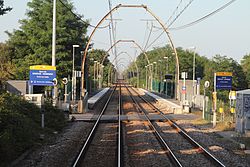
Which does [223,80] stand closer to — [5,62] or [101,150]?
[101,150]

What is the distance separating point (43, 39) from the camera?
2197 inches

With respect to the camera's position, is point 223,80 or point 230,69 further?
point 230,69

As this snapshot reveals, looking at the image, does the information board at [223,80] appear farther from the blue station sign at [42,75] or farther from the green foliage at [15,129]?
the green foliage at [15,129]

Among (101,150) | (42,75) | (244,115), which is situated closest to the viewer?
(101,150)

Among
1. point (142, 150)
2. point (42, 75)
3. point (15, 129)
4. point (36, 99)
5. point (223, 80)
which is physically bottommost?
point (142, 150)

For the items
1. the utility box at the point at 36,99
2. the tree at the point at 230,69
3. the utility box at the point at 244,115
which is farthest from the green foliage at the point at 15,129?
the tree at the point at 230,69

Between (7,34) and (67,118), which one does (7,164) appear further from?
(7,34)

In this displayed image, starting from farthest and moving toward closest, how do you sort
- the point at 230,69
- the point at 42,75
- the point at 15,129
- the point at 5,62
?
the point at 230,69, the point at 5,62, the point at 42,75, the point at 15,129

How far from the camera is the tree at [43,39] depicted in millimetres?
55688

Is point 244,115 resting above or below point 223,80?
below

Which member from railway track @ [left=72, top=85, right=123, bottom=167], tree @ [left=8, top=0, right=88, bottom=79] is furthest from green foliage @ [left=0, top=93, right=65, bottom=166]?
tree @ [left=8, top=0, right=88, bottom=79]

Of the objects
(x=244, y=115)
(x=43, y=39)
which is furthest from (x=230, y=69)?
(x=244, y=115)

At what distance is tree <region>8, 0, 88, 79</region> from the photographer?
5569cm

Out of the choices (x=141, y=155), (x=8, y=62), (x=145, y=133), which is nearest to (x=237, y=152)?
(x=141, y=155)
